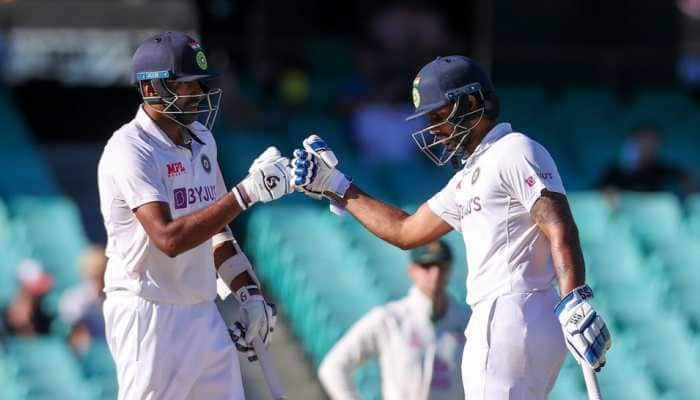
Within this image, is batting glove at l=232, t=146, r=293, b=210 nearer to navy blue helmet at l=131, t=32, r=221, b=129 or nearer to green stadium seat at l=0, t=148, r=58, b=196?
navy blue helmet at l=131, t=32, r=221, b=129

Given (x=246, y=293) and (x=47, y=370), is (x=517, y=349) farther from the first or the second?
(x=47, y=370)

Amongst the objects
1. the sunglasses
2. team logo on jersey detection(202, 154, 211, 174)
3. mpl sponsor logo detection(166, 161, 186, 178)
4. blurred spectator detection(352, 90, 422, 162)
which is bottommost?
blurred spectator detection(352, 90, 422, 162)

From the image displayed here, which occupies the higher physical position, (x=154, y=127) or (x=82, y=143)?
(x=154, y=127)

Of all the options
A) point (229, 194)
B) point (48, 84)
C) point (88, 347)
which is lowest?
point (88, 347)

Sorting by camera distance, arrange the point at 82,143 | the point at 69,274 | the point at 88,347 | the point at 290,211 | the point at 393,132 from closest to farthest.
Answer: the point at 88,347
the point at 69,274
the point at 290,211
the point at 393,132
the point at 82,143

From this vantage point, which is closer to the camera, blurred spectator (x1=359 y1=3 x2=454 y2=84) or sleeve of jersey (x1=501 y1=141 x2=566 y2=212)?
sleeve of jersey (x1=501 y1=141 x2=566 y2=212)

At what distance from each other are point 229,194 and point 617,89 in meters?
8.89

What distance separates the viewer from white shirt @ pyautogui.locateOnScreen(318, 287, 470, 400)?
272 inches

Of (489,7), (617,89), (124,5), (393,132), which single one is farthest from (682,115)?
(124,5)

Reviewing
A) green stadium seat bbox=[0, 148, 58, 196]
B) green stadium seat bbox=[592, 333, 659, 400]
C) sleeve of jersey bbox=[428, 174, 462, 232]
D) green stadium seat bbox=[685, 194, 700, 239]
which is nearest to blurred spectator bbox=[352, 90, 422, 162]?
green stadium seat bbox=[685, 194, 700, 239]

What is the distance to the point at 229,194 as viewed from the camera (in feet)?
17.7

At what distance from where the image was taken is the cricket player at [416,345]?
22.7 feet

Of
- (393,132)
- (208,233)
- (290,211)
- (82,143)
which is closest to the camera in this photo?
(208,233)

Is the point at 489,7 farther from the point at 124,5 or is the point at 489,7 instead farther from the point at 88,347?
the point at 88,347
